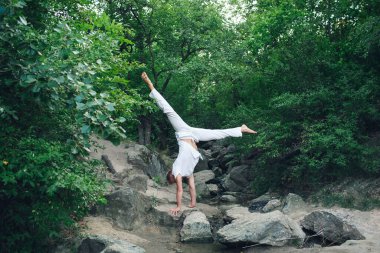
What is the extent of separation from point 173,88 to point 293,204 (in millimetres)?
12092

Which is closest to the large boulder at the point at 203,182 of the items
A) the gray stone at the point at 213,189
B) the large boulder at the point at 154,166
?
the gray stone at the point at 213,189

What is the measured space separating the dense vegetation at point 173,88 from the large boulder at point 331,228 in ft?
8.80

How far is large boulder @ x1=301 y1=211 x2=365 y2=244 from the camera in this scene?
27.5 ft

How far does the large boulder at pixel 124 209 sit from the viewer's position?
9.10 meters

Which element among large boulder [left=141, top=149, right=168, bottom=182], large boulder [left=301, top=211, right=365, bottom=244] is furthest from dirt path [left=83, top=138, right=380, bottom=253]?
large boulder [left=141, top=149, right=168, bottom=182]

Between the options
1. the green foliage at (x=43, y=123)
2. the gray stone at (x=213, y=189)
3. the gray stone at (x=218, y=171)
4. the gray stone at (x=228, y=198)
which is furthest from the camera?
the gray stone at (x=218, y=171)

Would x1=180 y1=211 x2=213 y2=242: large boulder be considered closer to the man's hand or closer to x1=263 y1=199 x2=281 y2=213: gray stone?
the man's hand

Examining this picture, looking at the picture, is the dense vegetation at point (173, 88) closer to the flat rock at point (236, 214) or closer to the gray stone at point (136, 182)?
the gray stone at point (136, 182)

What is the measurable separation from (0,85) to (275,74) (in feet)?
34.7

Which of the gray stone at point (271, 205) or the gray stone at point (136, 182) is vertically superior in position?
the gray stone at point (136, 182)

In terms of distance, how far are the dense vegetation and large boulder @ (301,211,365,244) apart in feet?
8.80

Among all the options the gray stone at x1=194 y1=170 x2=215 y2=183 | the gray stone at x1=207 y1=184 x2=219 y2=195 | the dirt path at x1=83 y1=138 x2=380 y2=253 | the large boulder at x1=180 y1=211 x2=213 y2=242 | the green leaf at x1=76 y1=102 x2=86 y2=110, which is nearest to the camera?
the green leaf at x1=76 y1=102 x2=86 y2=110

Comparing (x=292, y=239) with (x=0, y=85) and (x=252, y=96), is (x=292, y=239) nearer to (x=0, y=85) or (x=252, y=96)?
(x=0, y=85)

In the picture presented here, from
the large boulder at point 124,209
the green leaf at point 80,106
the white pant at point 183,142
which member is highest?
the green leaf at point 80,106
